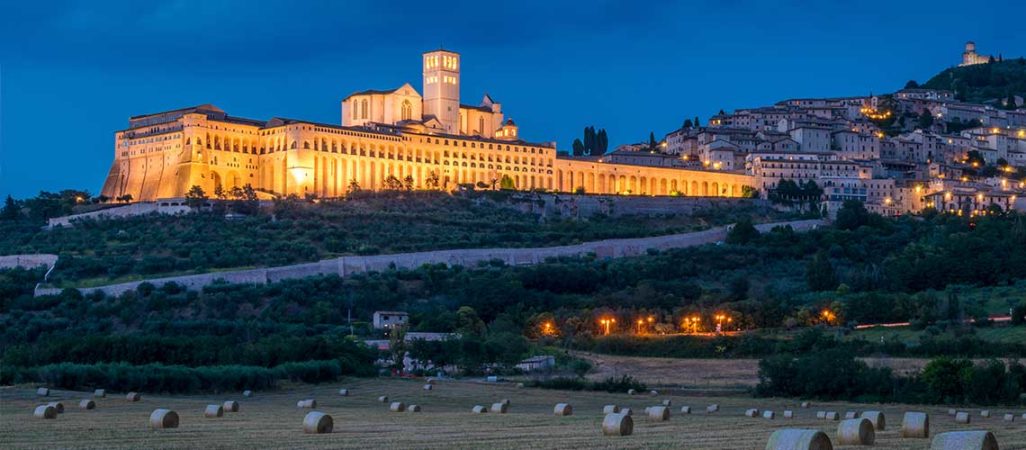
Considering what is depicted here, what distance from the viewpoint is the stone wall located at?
6016cm

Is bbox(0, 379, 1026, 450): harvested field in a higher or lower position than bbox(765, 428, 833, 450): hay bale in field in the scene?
lower

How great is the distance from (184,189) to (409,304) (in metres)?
25.9

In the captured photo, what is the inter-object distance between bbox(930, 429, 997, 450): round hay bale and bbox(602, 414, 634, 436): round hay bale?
16.8ft

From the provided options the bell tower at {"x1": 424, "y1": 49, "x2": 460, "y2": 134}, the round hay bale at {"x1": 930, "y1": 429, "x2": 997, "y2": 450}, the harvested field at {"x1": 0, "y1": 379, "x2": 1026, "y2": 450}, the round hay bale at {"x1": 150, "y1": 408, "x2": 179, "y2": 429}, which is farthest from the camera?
the bell tower at {"x1": 424, "y1": 49, "x2": 460, "y2": 134}

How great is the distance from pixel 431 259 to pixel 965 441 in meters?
54.3

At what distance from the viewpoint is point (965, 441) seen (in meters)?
12.1

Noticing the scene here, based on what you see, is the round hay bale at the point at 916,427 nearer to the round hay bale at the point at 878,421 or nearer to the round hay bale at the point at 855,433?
the round hay bale at the point at 878,421

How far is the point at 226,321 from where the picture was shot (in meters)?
51.0

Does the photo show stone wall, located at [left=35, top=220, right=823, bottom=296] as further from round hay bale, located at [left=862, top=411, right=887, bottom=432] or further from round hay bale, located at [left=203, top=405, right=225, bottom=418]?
round hay bale, located at [left=862, top=411, right=887, bottom=432]

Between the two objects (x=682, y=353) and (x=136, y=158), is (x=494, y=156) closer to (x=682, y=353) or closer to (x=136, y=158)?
(x=136, y=158)

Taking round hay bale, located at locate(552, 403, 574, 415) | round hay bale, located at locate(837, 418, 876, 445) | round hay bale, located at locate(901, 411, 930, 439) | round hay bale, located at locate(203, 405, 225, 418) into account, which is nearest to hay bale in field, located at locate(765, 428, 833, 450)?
round hay bale, located at locate(837, 418, 876, 445)

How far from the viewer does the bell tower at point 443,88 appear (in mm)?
95000

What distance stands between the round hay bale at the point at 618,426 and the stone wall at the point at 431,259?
44.2 meters

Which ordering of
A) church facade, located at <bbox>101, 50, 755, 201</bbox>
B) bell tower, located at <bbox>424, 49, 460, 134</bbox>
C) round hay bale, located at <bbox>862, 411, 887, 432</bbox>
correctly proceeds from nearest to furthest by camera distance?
round hay bale, located at <bbox>862, 411, 887, 432</bbox> → church facade, located at <bbox>101, 50, 755, 201</bbox> → bell tower, located at <bbox>424, 49, 460, 134</bbox>
